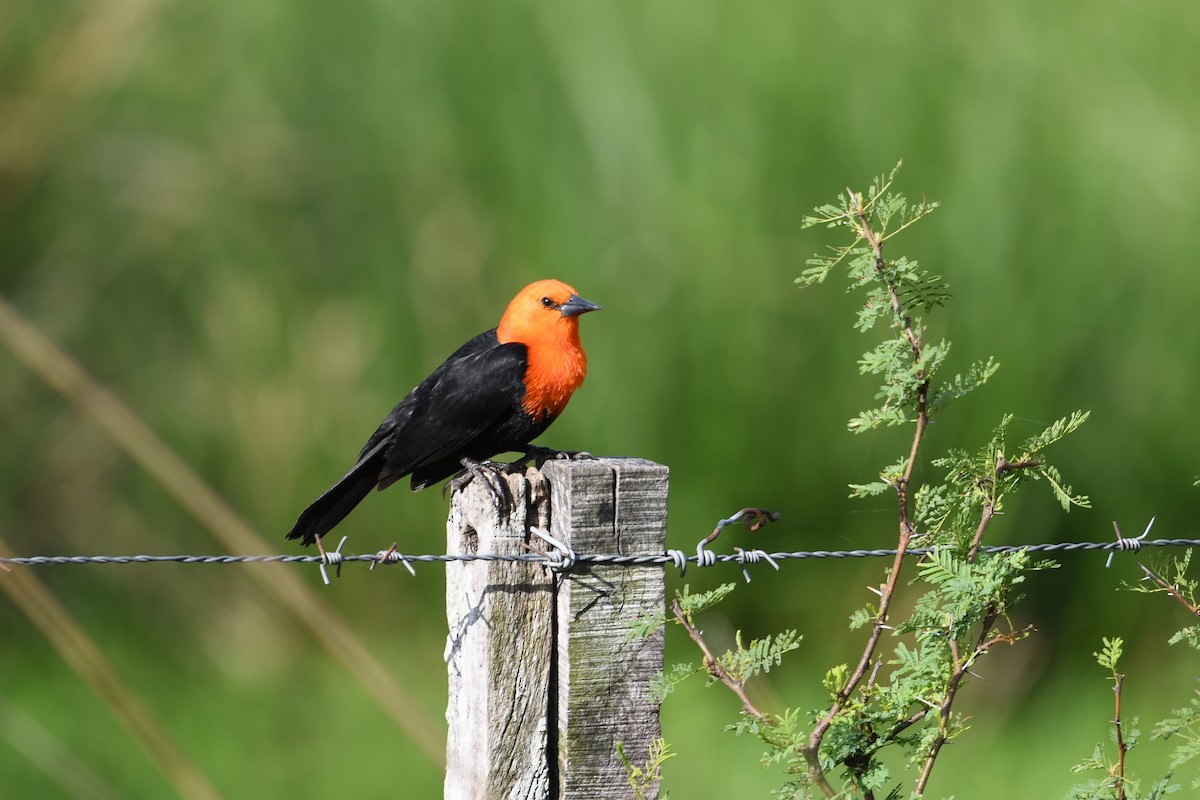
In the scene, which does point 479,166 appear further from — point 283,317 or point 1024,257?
point 1024,257

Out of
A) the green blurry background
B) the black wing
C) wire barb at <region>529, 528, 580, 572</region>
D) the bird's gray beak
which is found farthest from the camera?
the green blurry background

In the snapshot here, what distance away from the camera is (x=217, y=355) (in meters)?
5.61

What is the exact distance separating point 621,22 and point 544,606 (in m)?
3.58

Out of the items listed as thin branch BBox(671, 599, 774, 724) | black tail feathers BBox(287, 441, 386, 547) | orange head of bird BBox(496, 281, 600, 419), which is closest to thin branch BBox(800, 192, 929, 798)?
thin branch BBox(671, 599, 774, 724)

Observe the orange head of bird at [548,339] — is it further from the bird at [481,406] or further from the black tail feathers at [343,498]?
the black tail feathers at [343,498]

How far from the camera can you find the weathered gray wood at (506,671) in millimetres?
2283

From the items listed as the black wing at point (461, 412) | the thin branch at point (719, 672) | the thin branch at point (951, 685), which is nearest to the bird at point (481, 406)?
the black wing at point (461, 412)

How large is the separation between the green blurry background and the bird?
5.13ft

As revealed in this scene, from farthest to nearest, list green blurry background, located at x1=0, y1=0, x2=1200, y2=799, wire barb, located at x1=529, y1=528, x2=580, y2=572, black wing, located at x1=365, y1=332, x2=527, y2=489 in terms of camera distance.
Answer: green blurry background, located at x1=0, y1=0, x2=1200, y2=799 < black wing, located at x1=365, y1=332, x2=527, y2=489 < wire barb, located at x1=529, y1=528, x2=580, y2=572

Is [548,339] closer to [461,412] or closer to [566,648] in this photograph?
[461,412]

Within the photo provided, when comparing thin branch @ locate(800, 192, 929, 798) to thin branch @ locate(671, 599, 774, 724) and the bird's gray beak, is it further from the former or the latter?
the bird's gray beak

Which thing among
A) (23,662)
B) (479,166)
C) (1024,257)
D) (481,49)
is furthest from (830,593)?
(23,662)

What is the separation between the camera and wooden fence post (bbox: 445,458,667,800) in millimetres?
2256

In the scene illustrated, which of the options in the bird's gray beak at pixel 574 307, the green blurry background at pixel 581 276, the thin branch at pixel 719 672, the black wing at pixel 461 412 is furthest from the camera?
the green blurry background at pixel 581 276
